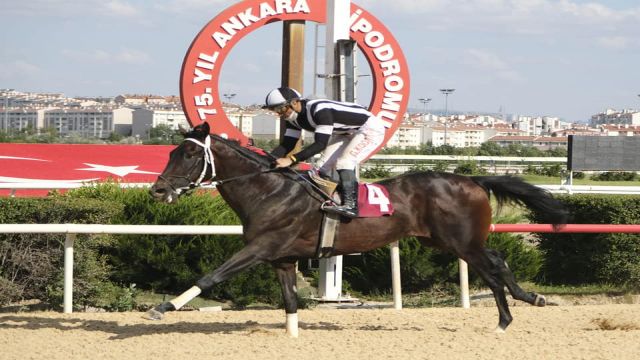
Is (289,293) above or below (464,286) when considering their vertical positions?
above

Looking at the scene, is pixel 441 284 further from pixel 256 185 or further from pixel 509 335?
pixel 256 185

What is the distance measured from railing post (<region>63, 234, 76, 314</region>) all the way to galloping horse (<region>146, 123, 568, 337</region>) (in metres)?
1.51

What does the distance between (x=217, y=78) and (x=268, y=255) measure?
14.8 feet

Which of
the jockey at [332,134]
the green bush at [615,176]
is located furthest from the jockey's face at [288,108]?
the green bush at [615,176]

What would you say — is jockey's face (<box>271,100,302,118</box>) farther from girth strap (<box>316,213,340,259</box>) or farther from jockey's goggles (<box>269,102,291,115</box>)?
girth strap (<box>316,213,340,259</box>)

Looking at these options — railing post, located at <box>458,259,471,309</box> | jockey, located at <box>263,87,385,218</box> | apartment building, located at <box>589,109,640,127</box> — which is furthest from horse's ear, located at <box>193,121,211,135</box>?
apartment building, located at <box>589,109,640,127</box>

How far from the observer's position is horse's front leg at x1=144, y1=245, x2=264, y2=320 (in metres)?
5.86

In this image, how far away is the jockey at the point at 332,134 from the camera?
6113mm

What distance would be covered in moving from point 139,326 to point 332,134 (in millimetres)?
1898

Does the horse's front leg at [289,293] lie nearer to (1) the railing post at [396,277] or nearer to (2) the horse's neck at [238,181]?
(2) the horse's neck at [238,181]

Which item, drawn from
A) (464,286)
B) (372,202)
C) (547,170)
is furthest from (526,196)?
(547,170)

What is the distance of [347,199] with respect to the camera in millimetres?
6305

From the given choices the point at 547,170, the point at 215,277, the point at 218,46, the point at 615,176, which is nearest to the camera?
the point at 215,277

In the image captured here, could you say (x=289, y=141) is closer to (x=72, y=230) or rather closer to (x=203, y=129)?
(x=203, y=129)
